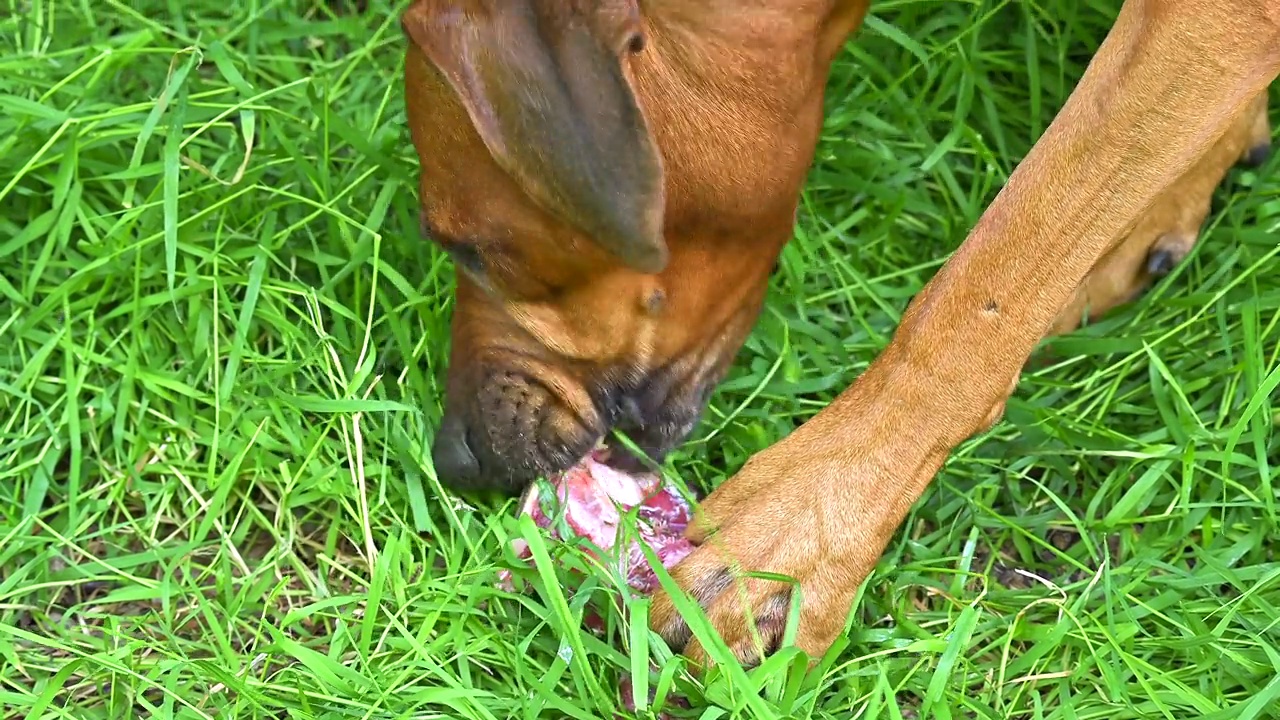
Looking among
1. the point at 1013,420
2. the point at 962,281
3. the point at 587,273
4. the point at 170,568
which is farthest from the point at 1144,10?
the point at 170,568

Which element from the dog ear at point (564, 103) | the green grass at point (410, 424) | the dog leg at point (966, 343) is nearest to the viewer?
the dog ear at point (564, 103)

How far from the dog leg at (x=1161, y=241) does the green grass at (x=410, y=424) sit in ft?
0.18

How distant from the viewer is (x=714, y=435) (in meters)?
2.24

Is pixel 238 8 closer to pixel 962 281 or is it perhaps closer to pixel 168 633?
pixel 168 633

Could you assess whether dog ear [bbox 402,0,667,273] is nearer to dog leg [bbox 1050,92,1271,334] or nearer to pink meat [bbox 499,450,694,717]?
pink meat [bbox 499,450,694,717]

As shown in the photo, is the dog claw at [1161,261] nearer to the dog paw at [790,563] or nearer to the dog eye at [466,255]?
the dog paw at [790,563]

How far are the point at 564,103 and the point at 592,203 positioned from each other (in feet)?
0.46

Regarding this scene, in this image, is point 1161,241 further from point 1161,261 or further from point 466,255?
point 466,255

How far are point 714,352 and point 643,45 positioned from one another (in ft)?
2.19

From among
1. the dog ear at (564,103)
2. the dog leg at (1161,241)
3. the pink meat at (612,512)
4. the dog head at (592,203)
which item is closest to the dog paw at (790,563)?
the pink meat at (612,512)

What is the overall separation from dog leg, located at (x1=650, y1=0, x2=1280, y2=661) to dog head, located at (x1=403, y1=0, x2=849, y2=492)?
0.29 metres

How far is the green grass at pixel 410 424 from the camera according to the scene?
77.9 inches

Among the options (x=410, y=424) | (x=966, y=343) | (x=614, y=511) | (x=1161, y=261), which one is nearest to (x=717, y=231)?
(x=966, y=343)

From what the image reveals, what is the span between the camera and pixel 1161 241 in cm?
231
